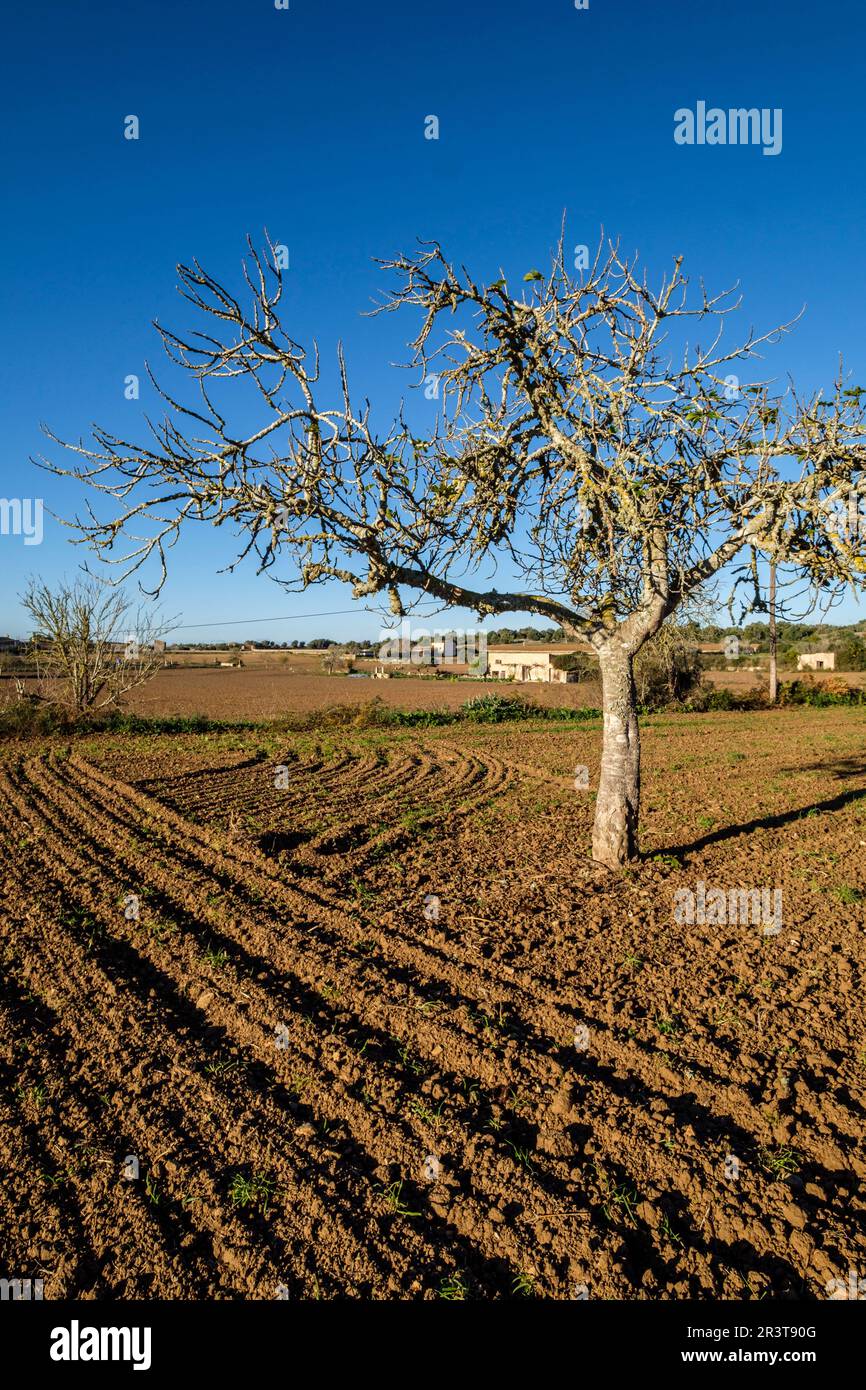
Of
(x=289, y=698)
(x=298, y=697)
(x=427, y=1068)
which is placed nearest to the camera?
(x=427, y=1068)

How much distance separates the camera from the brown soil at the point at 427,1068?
10.1ft

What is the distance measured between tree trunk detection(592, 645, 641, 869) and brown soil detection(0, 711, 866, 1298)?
0.36m

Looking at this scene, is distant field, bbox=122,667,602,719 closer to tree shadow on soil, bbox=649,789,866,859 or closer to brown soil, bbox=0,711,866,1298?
tree shadow on soil, bbox=649,789,866,859

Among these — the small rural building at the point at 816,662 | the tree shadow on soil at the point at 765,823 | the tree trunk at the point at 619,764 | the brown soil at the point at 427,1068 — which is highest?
the small rural building at the point at 816,662

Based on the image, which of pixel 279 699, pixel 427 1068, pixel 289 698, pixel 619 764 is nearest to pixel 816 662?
pixel 289 698

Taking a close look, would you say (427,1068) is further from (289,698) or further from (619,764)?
(289,698)

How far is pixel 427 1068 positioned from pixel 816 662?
61.6 meters

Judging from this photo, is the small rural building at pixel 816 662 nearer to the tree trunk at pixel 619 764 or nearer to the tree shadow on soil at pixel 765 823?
the tree shadow on soil at pixel 765 823

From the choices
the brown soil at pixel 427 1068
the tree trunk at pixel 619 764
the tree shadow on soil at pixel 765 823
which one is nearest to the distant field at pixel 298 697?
the tree shadow on soil at pixel 765 823

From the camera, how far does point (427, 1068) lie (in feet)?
14.3

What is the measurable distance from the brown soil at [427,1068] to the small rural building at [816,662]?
52022 millimetres

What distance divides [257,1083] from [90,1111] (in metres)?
0.90
